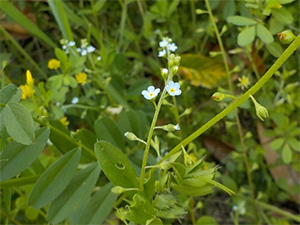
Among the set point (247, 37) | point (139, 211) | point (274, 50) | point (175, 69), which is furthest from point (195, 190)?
point (274, 50)

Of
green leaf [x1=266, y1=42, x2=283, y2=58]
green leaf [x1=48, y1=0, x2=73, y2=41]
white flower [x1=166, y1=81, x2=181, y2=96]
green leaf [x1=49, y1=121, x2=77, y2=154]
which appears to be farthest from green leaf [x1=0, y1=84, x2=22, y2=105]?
green leaf [x1=266, y1=42, x2=283, y2=58]

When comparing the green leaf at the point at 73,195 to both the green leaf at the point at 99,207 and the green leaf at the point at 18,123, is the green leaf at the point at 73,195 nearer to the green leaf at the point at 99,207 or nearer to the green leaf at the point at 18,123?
the green leaf at the point at 99,207

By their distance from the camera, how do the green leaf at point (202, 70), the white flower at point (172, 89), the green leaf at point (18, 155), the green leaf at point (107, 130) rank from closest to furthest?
1. the white flower at point (172, 89)
2. the green leaf at point (18, 155)
3. the green leaf at point (107, 130)
4. the green leaf at point (202, 70)

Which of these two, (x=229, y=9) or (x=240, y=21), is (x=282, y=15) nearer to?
(x=240, y=21)

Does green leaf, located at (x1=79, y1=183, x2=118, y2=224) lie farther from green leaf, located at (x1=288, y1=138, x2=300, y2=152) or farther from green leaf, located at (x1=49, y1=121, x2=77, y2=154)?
green leaf, located at (x1=288, y1=138, x2=300, y2=152)

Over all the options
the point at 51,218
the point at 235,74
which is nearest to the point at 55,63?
the point at 51,218

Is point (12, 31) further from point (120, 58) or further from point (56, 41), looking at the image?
point (120, 58)

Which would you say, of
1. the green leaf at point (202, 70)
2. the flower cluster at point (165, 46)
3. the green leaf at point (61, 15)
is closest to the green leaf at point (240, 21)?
the flower cluster at point (165, 46)
